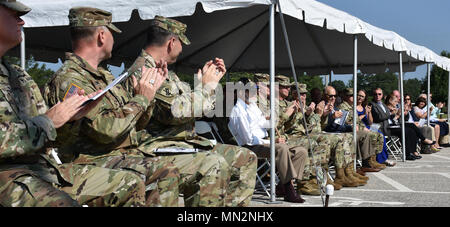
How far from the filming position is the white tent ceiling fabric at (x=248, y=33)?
5.35 metres

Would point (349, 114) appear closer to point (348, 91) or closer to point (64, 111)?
point (348, 91)

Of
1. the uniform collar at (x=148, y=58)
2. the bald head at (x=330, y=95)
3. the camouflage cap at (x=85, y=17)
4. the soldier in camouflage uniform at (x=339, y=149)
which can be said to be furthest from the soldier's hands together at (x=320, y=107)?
the camouflage cap at (x=85, y=17)

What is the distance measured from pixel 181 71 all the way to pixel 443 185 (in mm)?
5673

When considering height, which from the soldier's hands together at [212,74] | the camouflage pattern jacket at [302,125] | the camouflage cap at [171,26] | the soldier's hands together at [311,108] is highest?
the camouflage cap at [171,26]

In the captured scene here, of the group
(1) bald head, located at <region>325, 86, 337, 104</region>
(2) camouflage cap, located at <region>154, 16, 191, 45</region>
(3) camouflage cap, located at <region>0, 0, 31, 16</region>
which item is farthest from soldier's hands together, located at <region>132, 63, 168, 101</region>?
(1) bald head, located at <region>325, 86, 337, 104</region>

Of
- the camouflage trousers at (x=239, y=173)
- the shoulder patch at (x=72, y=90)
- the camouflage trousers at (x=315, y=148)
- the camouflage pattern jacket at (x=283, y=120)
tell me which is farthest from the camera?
the camouflage trousers at (x=315, y=148)

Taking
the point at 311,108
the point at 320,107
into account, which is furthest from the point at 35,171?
the point at 320,107

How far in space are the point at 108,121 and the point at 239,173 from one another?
6.42ft

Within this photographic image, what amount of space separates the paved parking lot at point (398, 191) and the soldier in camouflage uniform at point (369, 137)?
291 millimetres

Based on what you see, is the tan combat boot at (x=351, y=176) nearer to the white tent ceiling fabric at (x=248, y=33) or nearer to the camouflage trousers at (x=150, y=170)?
the white tent ceiling fabric at (x=248, y=33)

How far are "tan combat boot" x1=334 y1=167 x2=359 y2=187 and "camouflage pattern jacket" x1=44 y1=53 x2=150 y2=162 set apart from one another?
16.1ft
